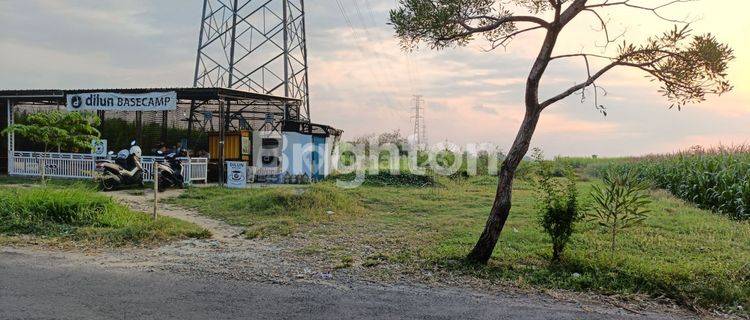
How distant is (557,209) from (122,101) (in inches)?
657

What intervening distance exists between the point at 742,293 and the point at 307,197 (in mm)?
8874

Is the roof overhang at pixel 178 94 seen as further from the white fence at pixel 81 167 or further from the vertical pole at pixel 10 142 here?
the white fence at pixel 81 167

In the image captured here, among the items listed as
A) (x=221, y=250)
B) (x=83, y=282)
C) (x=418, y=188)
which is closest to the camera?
(x=83, y=282)

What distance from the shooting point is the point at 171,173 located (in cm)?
1759

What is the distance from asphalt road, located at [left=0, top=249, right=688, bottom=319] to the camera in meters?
5.38

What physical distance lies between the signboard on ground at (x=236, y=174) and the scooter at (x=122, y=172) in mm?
2733

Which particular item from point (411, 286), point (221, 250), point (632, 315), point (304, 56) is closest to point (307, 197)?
point (221, 250)

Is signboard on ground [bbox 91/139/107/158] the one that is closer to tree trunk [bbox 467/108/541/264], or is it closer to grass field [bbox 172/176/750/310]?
grass field [bbox 172/176/750/310]

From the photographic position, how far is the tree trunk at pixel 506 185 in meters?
7.64

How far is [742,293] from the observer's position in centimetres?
650

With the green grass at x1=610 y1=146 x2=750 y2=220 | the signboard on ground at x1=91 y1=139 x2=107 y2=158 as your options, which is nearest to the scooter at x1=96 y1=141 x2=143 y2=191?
the signboard on ground at x1=91 y1=139 x2=107 y2=158

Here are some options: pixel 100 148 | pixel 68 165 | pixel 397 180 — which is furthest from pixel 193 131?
pixel 397 180

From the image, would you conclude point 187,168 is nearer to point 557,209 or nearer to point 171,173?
point 171,173

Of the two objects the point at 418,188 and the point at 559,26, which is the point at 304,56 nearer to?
the point at 418,188
